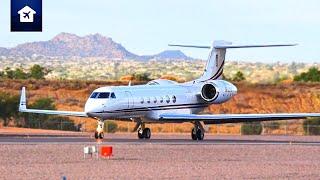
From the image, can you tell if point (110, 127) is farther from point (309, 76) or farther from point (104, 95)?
point (309, 76)

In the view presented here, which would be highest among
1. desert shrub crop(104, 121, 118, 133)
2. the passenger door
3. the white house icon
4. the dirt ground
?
the white house icon

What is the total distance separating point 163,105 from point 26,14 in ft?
50.1

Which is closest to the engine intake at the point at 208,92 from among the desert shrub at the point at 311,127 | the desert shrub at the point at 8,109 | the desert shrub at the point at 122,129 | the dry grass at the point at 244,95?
the desert shrub at the point at 311,127

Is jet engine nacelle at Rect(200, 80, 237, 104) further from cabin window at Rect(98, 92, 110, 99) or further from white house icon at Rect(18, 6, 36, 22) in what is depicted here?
white house icon at Rect(18, 6, 36, 22)

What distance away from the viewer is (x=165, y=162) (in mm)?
40219

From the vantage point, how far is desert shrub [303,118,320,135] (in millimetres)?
84044

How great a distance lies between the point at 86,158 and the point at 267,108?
240 feet

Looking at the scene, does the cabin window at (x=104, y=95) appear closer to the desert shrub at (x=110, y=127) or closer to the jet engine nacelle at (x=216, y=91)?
the jet engine nacelle at (x=216, y=91)

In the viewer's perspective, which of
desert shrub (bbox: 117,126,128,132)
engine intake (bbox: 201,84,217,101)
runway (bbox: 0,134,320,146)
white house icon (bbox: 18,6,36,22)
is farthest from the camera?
desert shrub (bbox: 117,126,128,132)

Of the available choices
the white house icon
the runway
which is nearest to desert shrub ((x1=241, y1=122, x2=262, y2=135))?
the runway

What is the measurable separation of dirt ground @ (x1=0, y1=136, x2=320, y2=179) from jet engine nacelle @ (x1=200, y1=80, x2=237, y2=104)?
451 inches

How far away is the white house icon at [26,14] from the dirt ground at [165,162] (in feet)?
17.2

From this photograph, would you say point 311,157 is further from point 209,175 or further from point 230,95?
point 230,95

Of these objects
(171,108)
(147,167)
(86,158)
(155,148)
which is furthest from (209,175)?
(171,108)
